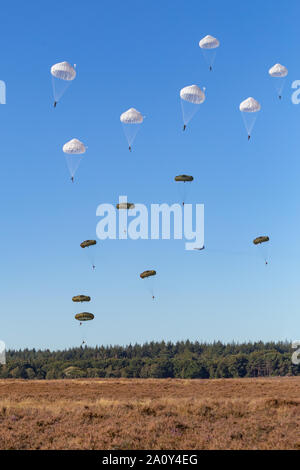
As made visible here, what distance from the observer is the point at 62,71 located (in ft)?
187

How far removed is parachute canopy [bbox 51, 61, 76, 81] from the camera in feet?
186

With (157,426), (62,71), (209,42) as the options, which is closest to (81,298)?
(62,71)

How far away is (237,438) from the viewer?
23828 millimetres

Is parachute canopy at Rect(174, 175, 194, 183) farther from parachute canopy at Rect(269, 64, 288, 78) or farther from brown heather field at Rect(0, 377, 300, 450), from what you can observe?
brown heather field at Rect(0, 377, 300, 450)

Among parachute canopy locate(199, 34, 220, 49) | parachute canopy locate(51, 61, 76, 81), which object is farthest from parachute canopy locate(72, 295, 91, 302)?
parachute canopy locate(199, 34, 220, 49)

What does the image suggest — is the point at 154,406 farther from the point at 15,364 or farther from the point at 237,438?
the point at 15,364

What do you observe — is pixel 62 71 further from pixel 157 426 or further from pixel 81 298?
pixel 157 426

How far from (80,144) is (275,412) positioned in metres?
39.7

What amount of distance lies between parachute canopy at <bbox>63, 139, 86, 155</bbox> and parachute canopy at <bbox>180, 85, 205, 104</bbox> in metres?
12.1

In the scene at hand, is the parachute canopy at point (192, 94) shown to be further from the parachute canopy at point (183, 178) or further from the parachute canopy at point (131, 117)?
the parachute canopy at point (183, 178)

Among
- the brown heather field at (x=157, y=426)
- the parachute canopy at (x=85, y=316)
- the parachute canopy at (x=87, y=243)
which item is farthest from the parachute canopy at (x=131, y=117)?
the brown heather field at (x=157, y=426)

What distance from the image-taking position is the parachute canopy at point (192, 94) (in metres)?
58.2

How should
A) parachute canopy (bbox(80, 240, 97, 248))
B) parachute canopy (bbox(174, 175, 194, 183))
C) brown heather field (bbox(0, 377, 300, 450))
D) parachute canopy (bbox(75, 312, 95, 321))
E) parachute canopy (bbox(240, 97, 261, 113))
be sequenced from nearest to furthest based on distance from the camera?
brown heather field (bbox(0, 377, 300, 450)) → parachute canopy (bbox(240, 97, 261, 113)) → parachute canopy (bbox(174, 175, 194, 183)) → parachute canopy (bbox(75, 312, 95, 321)) → parachute canopy (bbox(80, 240, 97, 248))

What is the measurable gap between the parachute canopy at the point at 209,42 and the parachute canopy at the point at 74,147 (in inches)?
669
